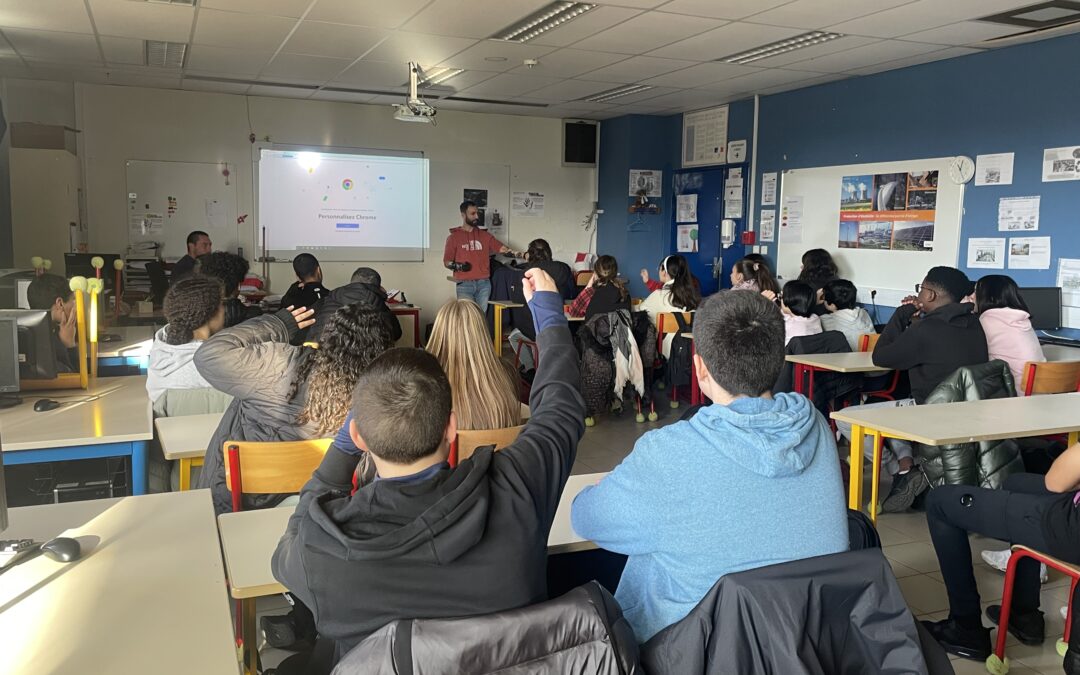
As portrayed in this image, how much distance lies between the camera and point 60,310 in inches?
147

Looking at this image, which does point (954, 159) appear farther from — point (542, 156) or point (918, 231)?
point (542, 156)

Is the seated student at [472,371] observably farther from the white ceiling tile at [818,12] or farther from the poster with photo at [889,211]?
A: the poster with photo at [889,211]

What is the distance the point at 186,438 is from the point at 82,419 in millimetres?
534

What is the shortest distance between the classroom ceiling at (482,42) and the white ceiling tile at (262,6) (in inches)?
0.5

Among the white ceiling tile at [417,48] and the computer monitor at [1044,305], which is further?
the white ceiling tile at [417,48]

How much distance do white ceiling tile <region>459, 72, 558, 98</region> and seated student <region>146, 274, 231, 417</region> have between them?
14.7ft

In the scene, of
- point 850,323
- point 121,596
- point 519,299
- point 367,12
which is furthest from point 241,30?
point 121,596

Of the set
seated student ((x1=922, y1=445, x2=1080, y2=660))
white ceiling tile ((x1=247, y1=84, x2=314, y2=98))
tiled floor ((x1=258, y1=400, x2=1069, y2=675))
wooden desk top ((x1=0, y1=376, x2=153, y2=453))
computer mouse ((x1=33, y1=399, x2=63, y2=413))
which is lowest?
tiled floor ((x1=258, y1=400, x2=1069, y2=675))

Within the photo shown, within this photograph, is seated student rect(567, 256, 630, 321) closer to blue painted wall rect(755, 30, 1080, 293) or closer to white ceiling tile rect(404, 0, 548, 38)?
white ceiling tile rect(404, 0, 548, 38)

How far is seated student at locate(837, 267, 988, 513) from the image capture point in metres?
4.09

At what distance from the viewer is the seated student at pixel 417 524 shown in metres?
1.29

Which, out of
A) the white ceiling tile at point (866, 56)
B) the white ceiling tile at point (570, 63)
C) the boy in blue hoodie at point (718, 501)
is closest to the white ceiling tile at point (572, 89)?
the white ceiling tile at point (570, 63)

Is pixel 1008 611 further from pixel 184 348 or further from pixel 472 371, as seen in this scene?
pixel 184 348

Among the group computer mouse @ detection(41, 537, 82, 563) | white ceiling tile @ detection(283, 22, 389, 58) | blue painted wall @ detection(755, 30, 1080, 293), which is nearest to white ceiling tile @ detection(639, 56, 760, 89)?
blue painted wall @ detection(755, 30, 1080, 293)
